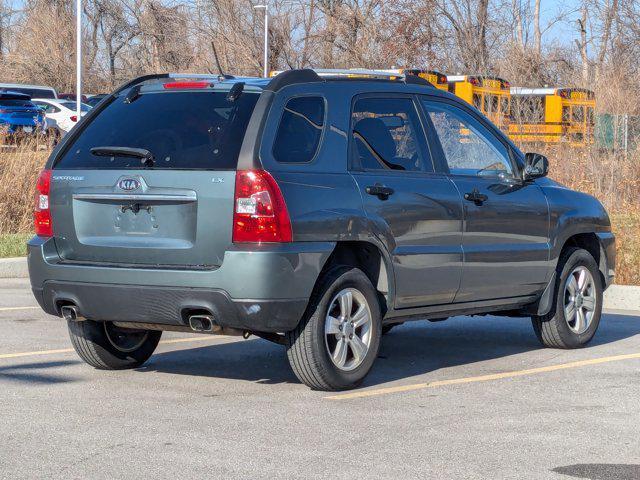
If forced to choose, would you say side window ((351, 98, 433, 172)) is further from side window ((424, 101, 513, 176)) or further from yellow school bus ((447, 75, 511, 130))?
yellow school bus ((447, 75, 511, 130))

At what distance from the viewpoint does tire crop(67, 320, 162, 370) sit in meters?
8.06

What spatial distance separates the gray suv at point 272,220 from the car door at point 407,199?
0.01 meters

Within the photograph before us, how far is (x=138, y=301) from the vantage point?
714cm

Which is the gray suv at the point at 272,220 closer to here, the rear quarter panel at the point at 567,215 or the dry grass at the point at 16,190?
the rear quarter panel at the point at 567,215

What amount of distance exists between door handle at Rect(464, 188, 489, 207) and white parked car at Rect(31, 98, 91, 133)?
3374 cm

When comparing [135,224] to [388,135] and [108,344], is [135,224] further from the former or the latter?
[388,135]

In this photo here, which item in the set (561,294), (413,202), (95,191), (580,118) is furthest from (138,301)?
(580,118)

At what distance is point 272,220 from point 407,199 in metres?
1.23

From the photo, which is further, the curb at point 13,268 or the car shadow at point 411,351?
the curb at point 13,268

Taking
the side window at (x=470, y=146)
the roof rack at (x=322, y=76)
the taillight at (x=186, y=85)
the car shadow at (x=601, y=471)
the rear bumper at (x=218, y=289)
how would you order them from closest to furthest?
the car shadow at (x=601, y=471) < the rear bumper at (x=218, y=289) < the roof rack at (x=322, y=76) < the taillight at (x=186, y=85) < the side window at (x=470, y=146)

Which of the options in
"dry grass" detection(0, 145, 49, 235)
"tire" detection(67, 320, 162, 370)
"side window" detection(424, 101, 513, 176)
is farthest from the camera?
"dry grass" detection(0, 145, 49, 235)

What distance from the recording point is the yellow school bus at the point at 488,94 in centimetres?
2298

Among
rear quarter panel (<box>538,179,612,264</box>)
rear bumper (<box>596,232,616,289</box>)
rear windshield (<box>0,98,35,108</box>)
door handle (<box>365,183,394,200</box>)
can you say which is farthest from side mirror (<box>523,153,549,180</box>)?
rear windshield (<box>0,98,35,108</box>)

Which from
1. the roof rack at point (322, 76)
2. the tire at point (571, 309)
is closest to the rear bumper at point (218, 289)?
the roof rack at point (322, 76)
